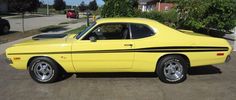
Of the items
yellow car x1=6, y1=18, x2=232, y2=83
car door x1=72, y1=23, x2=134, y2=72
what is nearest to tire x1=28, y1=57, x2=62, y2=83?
yellow car x1=6, y1=18, x2=232, y2=83

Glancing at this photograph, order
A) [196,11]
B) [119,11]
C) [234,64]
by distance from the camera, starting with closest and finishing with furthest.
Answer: [234,64] → [196,11] → [119,11]

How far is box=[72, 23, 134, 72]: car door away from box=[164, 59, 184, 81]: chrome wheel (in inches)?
32.2

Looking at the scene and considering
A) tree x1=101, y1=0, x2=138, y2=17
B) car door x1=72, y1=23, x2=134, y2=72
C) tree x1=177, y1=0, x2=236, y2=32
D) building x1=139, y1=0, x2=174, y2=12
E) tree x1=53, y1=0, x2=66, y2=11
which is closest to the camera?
car door x1=72, y1=23, x2=134, y2=72

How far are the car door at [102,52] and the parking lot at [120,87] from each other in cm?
39

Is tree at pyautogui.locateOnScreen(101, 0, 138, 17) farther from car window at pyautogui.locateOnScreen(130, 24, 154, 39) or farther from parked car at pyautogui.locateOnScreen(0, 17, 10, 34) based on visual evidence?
car window at pyautogui.locateOnScreen(130, 24, 154, 39)

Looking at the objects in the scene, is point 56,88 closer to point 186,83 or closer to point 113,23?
point 113,23

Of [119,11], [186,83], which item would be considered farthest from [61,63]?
[119,11]

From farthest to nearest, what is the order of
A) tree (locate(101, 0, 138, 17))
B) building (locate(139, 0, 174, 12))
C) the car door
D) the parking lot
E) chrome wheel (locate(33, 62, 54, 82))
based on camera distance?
building (locate(139, 0, 174, 12)) → tree (locate(101, 0, 138, 17)) → chrome wheel (locate(33, 62, 54, 82)) → the car door → the parking lot

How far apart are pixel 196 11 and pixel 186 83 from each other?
845 cm

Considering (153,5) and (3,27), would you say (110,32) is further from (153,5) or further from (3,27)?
(153,5)

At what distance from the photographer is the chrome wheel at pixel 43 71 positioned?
7121 mm

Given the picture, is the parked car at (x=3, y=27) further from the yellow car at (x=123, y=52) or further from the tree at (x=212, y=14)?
the yellow car at (x=123, y=52)

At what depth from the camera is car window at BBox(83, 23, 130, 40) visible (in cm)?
703

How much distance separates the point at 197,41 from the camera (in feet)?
23.0
